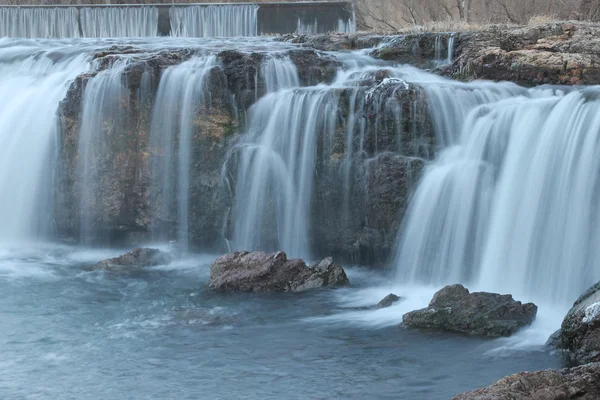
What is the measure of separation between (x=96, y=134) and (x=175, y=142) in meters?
1.53

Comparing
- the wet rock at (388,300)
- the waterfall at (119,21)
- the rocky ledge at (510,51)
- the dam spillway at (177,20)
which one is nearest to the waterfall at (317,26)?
the dam spillway at (177,20)

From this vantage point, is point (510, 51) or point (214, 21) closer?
point (510, 51)

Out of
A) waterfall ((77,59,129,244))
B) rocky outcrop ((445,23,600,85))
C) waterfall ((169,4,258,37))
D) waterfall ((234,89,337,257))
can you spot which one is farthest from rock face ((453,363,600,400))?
waterfall ((169,4,258,37))

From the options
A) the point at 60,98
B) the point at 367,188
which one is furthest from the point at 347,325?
the point at 60,98

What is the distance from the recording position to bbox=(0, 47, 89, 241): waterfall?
621 inches

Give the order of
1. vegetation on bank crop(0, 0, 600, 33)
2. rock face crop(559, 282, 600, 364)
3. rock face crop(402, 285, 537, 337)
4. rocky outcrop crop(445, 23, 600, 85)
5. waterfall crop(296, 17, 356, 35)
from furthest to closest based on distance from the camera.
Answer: waterfall crop(296, 17, 356, 35) → vegetation on bank crop(0, 0, 600, 33) → rocky outcrop crop(445, 23, 600, 85) → rock face crop(402, 285, 537, 337) → rock face crop(559, 282, 600, 364)

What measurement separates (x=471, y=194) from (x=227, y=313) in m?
3.87

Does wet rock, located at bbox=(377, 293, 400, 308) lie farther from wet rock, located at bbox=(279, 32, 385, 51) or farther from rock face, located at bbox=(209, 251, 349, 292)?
wet rock, located at bbox=(279, 32, 385, 51)

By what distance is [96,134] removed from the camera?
15648 millimetres

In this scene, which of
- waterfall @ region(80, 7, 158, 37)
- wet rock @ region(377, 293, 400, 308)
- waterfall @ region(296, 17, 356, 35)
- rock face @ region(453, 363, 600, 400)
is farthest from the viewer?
waterfall @ region(80, 7, 158, 37)

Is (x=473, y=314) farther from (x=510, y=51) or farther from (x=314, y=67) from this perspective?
(x=314, y=67)

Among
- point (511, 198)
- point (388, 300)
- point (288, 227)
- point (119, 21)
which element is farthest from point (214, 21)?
point (388, 300)

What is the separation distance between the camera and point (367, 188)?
535 inches

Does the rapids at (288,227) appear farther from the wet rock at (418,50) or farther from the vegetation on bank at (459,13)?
the vegetation on bank at (459,13)
